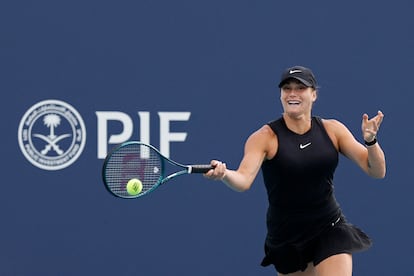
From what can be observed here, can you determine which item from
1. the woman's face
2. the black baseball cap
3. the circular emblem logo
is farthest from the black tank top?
the circular emblem logo

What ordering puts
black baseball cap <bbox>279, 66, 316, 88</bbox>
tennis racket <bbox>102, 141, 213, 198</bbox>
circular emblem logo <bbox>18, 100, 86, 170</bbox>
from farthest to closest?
circular emblem logo <bbox>18, 100, 86, 170</bbox>, black baseball cap <bbox>279, 66, 316, 88</bbox>, tennis racket <bbox>102, 141, 213, 198</bbox>

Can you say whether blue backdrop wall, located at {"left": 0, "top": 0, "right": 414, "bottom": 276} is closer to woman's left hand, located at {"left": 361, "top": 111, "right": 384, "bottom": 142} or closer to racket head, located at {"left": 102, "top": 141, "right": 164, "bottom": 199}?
racket head, located at {"left": 102, "top": 141, "right": 164, "bottom": 199}

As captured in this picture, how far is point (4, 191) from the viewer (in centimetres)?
559

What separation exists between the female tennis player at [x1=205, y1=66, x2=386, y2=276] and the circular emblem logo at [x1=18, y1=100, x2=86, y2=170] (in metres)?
1.44

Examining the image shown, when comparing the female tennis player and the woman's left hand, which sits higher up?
the woman's left hand

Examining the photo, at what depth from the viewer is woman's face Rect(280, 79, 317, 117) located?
181 inches

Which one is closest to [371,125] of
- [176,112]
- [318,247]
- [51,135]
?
[318,247]

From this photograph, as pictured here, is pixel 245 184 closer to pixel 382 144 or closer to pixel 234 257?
pixel 234 257

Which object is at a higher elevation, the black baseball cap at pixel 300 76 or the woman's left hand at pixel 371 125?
the black baseball cap at pixel 300 76

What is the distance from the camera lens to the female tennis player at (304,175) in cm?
461

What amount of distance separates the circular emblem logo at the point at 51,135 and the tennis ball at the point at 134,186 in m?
1.27

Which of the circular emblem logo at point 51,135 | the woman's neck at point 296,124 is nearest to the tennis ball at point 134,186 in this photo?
the woman's neck at point 296,124

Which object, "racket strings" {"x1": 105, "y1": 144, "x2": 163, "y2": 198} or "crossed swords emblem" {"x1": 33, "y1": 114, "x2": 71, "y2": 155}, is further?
"crossed swords emblem" {"x1": 33, "y1": 114, "x2": 71, "y2": 155}

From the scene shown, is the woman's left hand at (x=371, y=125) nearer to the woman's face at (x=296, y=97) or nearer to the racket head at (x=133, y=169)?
the woman's face at (x=296, y=97)
